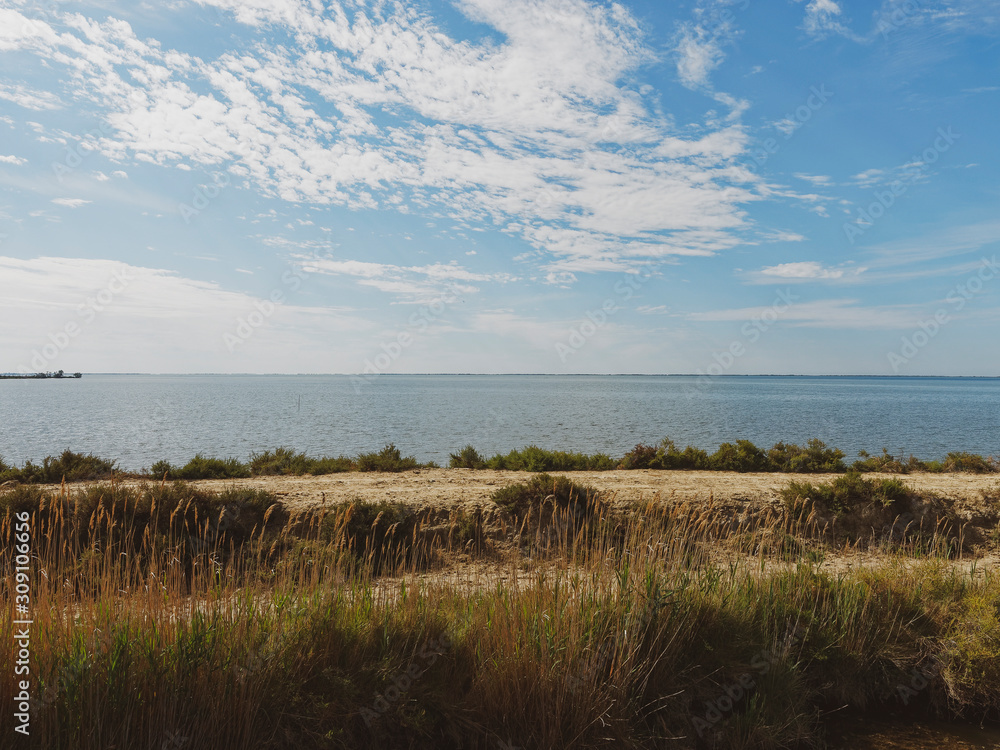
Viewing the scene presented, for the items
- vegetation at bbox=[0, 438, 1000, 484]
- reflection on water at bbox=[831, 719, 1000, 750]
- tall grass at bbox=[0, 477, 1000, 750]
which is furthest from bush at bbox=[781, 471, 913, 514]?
reflection on water at bbox=[831, 719, 1000, 750]

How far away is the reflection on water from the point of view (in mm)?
5566

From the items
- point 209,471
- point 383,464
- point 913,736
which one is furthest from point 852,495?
point 209,471

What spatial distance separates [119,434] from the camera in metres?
34.5

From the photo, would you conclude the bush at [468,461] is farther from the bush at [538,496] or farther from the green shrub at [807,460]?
the green shrub at [807,460]

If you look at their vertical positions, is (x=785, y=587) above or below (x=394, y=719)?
above

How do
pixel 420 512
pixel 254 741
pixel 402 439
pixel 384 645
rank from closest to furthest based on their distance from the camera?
pixel 254 741 → pixel 384 645 → pixel 420 512 → pixel 402 439

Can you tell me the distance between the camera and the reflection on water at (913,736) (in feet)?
18.3

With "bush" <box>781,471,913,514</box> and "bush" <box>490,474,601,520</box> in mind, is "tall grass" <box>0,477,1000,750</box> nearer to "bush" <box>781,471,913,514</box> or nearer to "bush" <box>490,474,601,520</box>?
"bush" <box>490,474,601,520</box>

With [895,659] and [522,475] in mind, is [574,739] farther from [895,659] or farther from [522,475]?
[522,475]

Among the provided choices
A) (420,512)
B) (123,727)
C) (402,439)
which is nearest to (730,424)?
(402,439)

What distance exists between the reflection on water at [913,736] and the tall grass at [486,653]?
0.30 metres

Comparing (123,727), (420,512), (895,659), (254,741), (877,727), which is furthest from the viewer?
(420,512)

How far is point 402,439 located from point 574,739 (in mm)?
29532

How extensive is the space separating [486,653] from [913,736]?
4628 mm
